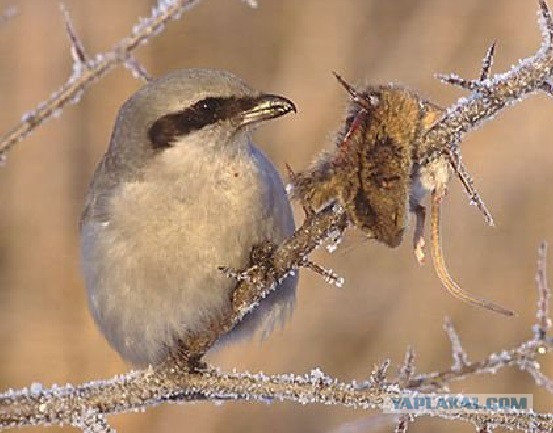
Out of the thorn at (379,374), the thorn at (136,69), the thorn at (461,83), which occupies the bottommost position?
the thorn at (379,374)

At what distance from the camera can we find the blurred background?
16.7 ft

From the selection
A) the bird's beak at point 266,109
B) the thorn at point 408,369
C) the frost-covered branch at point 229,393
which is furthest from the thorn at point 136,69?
the thorn at point 408,369

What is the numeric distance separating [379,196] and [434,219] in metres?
0.10

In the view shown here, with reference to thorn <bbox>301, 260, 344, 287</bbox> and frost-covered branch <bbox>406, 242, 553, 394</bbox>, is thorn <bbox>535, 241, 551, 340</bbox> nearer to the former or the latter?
frost-covered branch <bbox>406, 242, 553, 394</bbox>

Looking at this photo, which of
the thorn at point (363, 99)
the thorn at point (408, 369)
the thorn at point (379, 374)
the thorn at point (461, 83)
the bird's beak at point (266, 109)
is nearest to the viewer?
the thorn at point (461, 83)

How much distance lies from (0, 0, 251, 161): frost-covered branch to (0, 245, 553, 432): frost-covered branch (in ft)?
1.56

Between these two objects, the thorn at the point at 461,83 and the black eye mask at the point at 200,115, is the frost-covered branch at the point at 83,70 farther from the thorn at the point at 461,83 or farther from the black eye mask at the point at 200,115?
the thorn at the point at 461,83

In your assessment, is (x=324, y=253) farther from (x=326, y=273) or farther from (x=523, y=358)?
(x=326, y=273)

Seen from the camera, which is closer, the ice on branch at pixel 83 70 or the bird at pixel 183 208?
the ice on branch at pixel 83 70

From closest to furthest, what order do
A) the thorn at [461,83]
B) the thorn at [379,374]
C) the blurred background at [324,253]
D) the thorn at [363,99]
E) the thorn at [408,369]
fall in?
the thorn at [461,83] < the thorn at [363,99] < the thorn at [379,374] < the thorn at [408,369] < the blurred background at [324,253]

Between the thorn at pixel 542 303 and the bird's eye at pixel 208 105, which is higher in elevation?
the bird's eye at pixel 208 105

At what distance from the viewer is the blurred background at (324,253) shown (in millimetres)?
5094

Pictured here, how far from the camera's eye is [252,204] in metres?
2.24

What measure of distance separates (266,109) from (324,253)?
298 centimetres
